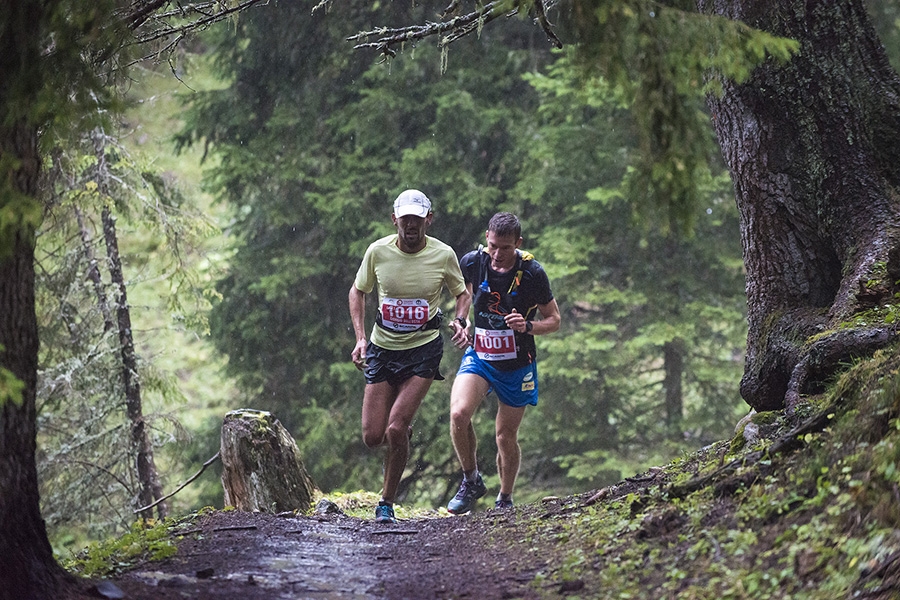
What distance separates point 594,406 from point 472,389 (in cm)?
789

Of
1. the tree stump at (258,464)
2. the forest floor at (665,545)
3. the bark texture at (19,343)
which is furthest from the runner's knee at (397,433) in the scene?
the bark texture at (19,343)

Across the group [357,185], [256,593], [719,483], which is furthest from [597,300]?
[256,593]

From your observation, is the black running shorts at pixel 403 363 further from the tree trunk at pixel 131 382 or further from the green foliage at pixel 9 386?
the tree trunk at pixel 131 382

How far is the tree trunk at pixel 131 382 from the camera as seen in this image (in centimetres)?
1194

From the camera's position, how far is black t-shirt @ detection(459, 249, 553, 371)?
288 inches

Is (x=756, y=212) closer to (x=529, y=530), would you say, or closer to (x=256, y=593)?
(x=529, y=530)

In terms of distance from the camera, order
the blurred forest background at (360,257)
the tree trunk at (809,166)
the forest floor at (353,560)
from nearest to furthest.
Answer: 1. the forest floor at (353,560)
2. the tree trunk at (809,166)
3. the blurred forest background at (360,257)

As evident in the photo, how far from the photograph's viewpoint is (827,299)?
6141 millimetres

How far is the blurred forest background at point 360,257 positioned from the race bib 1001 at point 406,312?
617 cm

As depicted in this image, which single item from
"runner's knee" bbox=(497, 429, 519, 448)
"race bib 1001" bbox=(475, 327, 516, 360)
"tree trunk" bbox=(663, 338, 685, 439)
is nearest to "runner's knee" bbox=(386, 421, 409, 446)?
"race bib 1001" bbox=(475, 327, 516, 360)

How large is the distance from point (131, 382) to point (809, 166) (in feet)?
30.9

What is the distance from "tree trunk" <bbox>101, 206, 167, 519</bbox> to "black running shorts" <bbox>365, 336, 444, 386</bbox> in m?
6.02

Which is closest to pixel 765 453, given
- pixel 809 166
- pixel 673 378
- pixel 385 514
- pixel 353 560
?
pixel 809 166

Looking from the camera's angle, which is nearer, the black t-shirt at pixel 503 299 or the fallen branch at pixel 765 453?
the fallen branch at pixel 765 453
